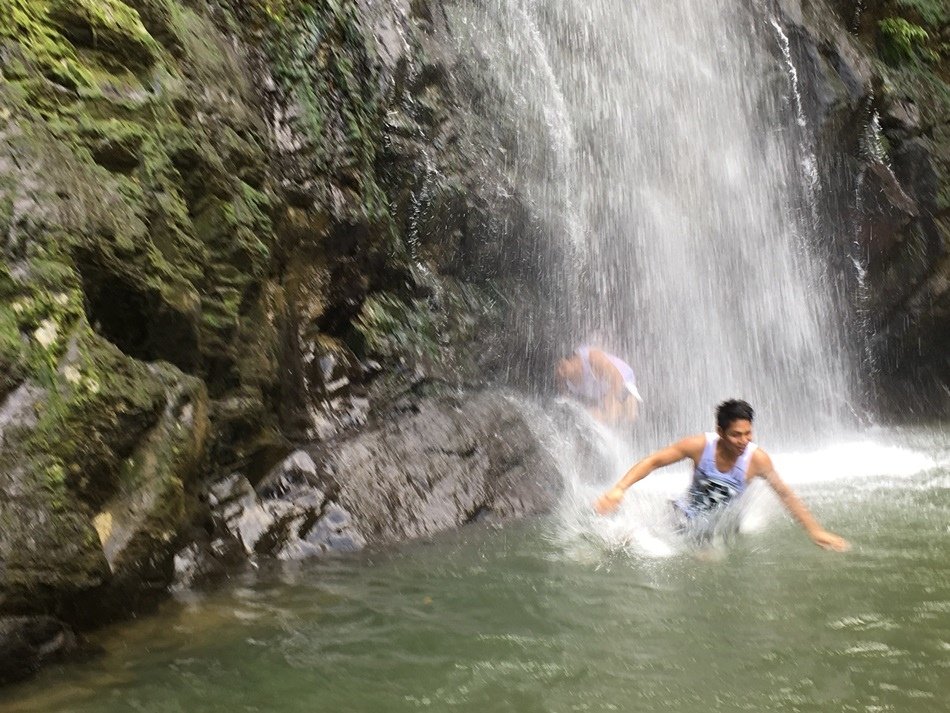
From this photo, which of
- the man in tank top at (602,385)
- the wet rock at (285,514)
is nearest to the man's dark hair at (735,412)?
the wet rock at (285,514)

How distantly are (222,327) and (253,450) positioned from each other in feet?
3.09

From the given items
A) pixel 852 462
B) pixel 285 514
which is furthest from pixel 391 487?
pixel 852 462

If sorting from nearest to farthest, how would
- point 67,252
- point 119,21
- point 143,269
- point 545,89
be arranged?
point 67,252 → point 143,269 → point 119,21 → point 545,89

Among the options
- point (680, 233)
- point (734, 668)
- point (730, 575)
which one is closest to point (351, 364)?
point (730, 575)

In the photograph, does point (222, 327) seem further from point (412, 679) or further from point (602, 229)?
point (602, 229)

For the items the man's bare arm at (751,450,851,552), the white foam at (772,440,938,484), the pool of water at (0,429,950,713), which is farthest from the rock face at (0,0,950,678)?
the white foam at (772,440,938,484)

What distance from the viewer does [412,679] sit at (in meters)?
3.49

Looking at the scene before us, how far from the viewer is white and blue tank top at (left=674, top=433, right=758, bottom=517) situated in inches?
237

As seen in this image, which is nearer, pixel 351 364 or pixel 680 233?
pixel 351 364

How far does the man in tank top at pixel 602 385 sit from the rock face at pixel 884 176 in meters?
6.85

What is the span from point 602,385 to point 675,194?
15.8ft

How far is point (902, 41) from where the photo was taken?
582 inches

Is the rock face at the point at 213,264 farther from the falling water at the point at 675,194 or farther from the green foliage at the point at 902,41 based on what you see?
the green foliage at the point at 902,41

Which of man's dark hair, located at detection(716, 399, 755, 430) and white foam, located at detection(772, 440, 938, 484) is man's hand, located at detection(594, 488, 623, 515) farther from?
white foam, located at detection(772, 440, 938, 484)
